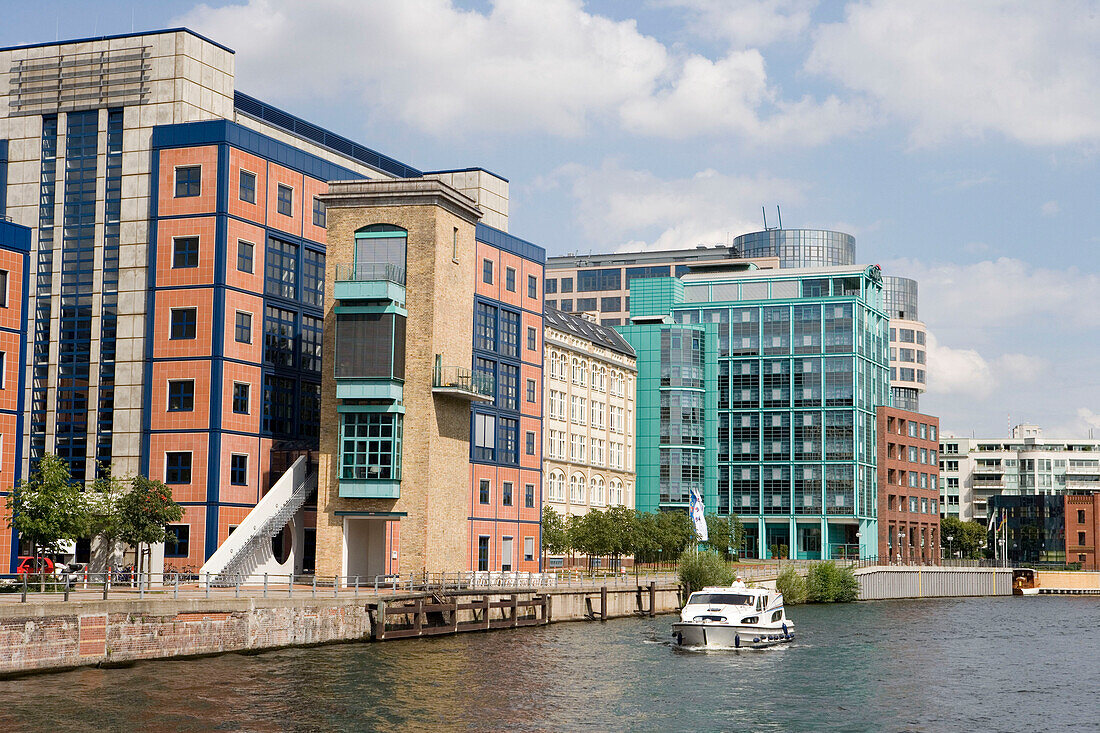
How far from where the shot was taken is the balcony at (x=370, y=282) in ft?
265

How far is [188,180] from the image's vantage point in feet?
283

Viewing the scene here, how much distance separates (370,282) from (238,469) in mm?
15729

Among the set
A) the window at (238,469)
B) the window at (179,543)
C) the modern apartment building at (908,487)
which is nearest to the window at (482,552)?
the window at (238,469)

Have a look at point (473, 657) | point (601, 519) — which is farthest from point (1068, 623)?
point (473, 657)

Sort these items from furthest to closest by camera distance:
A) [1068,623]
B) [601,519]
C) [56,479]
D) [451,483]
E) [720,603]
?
[601,519], [1068,623], [451,483], [720,603], [56,479]

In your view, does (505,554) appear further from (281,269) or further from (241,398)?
(281,269)

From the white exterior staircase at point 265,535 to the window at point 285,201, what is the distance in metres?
17.5

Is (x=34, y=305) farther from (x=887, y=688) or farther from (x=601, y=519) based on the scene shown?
(x=887, y=688)

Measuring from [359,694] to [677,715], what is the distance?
11.8 meters

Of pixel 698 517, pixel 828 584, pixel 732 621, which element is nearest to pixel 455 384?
pixel 732 621

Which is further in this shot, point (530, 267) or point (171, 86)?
point (530, 267)

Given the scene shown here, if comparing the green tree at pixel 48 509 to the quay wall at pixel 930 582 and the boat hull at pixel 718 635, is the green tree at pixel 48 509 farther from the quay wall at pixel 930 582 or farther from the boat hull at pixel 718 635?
the quay wall at pixel 930 582

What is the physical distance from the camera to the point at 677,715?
156 ft

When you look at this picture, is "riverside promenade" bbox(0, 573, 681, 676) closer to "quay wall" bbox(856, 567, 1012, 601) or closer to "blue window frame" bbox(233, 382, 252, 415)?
"blue window frame" bbox(233, 382, 252, 415)
